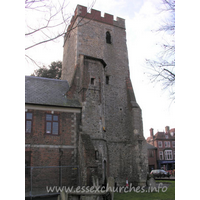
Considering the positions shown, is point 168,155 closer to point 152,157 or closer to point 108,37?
point 152,157

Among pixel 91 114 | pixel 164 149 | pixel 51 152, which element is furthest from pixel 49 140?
pixel 164 149

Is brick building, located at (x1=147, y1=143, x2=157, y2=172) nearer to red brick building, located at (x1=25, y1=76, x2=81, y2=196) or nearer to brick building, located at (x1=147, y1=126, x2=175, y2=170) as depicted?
brick building, located at (x1=147, y1=126, x2=175, y2=170)

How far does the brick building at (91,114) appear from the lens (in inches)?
550

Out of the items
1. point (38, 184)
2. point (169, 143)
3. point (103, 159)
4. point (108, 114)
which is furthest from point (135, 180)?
point (169, 143)

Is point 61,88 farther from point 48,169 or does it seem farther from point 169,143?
point 169,143

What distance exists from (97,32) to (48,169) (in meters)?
14.9

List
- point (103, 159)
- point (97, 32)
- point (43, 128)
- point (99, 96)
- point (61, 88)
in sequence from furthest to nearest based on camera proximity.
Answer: point (97, 32) → point (61, 88) → point (99, 96) → point (103, 159) → point (43, 128)

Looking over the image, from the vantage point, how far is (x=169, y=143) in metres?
48.6

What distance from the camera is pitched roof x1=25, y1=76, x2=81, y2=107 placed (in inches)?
588

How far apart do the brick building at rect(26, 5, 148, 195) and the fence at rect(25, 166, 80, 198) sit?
1.48 feet

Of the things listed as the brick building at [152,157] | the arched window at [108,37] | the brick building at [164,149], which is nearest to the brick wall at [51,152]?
the arched window at [108,37]

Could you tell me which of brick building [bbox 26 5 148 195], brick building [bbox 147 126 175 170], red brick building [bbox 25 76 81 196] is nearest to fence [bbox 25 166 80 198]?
red brick building [bbox 25 76 81 196]

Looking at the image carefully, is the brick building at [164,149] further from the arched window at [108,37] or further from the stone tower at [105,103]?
the arched window at [108,37]

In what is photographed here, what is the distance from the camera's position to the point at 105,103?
1955 centimetres
